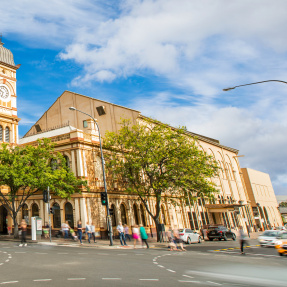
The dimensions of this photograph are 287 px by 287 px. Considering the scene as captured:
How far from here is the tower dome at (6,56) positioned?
137 feet

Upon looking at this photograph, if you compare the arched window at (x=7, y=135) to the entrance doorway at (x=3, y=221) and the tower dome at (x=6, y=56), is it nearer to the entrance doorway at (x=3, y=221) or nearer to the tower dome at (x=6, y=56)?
the entrance doorway at (x=3, y=221)

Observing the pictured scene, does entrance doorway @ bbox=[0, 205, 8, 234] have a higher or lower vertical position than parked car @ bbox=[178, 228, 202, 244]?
higher

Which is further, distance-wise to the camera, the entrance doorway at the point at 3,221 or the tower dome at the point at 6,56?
the tower dome at the point at 6,56

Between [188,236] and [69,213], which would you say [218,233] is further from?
[69,213]

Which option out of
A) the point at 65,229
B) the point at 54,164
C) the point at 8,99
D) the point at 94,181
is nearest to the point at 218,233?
the point at 94,181

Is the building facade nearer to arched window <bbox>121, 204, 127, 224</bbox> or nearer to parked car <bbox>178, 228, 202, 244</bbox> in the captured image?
arched window <bbox>121, 204, 127, 224</bbox>

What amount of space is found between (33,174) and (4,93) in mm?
18316

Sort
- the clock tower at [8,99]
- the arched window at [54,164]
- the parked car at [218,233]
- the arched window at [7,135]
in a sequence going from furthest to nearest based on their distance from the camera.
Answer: the clock tower at [8,99] → the arched window at [7,135] → the parked car at [218,233] → the arched window at [54,164]

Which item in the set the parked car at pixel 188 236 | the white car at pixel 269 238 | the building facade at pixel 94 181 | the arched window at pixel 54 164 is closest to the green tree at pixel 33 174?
the arched window at pixel 54 164

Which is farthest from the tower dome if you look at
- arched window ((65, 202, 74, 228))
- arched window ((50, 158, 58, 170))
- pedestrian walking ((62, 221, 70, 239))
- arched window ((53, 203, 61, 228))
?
pedestrian walking ((62, 221, 70, 239))

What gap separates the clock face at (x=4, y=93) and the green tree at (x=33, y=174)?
Answer: 542 inches

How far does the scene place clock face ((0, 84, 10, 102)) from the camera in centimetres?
3978

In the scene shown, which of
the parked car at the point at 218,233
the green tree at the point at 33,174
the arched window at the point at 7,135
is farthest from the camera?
the arched window at the point at 7,135

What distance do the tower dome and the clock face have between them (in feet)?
12.3
